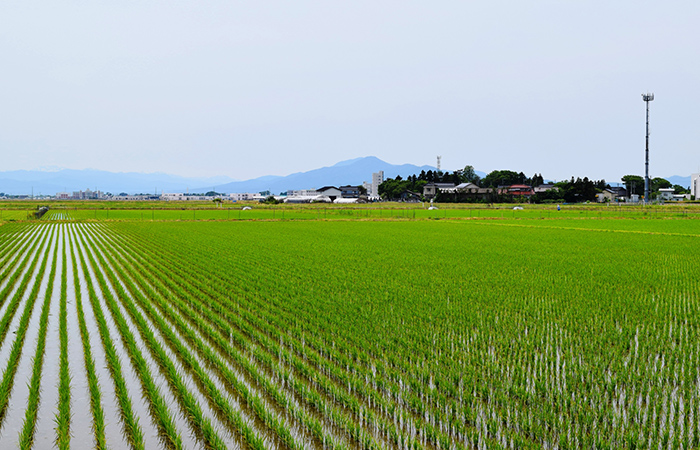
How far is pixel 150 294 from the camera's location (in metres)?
9.53

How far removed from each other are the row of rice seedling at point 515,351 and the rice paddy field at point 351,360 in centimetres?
3

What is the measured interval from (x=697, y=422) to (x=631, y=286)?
22.9 ft

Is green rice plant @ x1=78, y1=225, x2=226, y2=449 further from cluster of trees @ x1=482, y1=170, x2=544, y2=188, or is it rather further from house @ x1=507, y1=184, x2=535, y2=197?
cluster of trees @ x1=482, y1=170, x2=544, y2=188

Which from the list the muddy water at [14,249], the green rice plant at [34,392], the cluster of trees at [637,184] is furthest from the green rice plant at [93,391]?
the cluster of trees at [637,184]

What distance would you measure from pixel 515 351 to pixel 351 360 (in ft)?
6.55

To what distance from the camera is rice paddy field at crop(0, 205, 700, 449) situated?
13.0ft

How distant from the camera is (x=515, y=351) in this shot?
588 cm

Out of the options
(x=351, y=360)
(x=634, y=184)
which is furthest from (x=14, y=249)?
(x=634, y=184)

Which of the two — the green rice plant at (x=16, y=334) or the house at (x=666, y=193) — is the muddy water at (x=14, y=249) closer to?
the green rice plant at (x=16, y=334)

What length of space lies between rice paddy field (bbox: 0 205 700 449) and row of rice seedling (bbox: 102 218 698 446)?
0.03 metres

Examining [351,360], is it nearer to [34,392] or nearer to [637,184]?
[34,392]

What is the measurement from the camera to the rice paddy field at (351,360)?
3957 mm

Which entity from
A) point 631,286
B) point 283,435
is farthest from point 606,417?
point 631,286

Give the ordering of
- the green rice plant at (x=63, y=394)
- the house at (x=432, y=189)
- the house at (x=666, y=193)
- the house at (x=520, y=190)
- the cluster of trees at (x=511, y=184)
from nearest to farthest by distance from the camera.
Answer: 1. the green rice plant at (x=63, y=394)
2. the cluster of trees at (x=511, y=184)
3. the house at (x=520, y=190)
4. the house at (x=666, y=193)
5. the house at (x=432, y=189)
